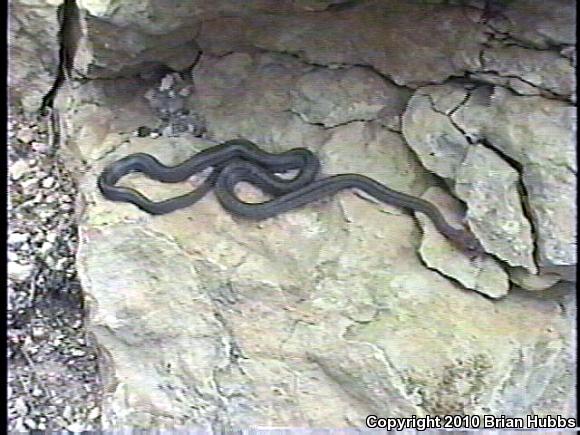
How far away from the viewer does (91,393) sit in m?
2.77

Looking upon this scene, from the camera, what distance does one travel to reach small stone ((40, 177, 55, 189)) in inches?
125

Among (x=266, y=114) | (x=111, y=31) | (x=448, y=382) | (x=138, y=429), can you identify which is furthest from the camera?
(x=266, y=114)

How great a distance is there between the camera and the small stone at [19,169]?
3193mm

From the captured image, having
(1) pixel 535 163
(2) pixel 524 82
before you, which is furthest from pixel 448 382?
(2) pixel 524 82

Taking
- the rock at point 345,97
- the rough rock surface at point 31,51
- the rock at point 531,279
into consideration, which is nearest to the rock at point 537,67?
the rock at point 345,97

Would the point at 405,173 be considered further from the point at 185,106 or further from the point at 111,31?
the point at 111,31

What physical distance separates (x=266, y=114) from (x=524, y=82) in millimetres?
946

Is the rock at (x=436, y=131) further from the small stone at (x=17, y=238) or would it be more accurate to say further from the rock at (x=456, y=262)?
the small stone at (x=17, y=238)

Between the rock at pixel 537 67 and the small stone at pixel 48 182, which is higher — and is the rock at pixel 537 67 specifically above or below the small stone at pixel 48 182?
above

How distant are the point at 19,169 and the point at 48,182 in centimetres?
13

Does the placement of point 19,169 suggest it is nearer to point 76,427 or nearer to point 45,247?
point 45,247

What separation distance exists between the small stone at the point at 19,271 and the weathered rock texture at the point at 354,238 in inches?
12.0

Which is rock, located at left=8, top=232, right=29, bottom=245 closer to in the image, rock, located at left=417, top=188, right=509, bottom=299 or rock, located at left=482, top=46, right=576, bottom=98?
rock, located at left=417, top=188, right=509, bottom=299

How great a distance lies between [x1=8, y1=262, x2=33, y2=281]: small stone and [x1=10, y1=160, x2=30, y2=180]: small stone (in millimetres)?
403
